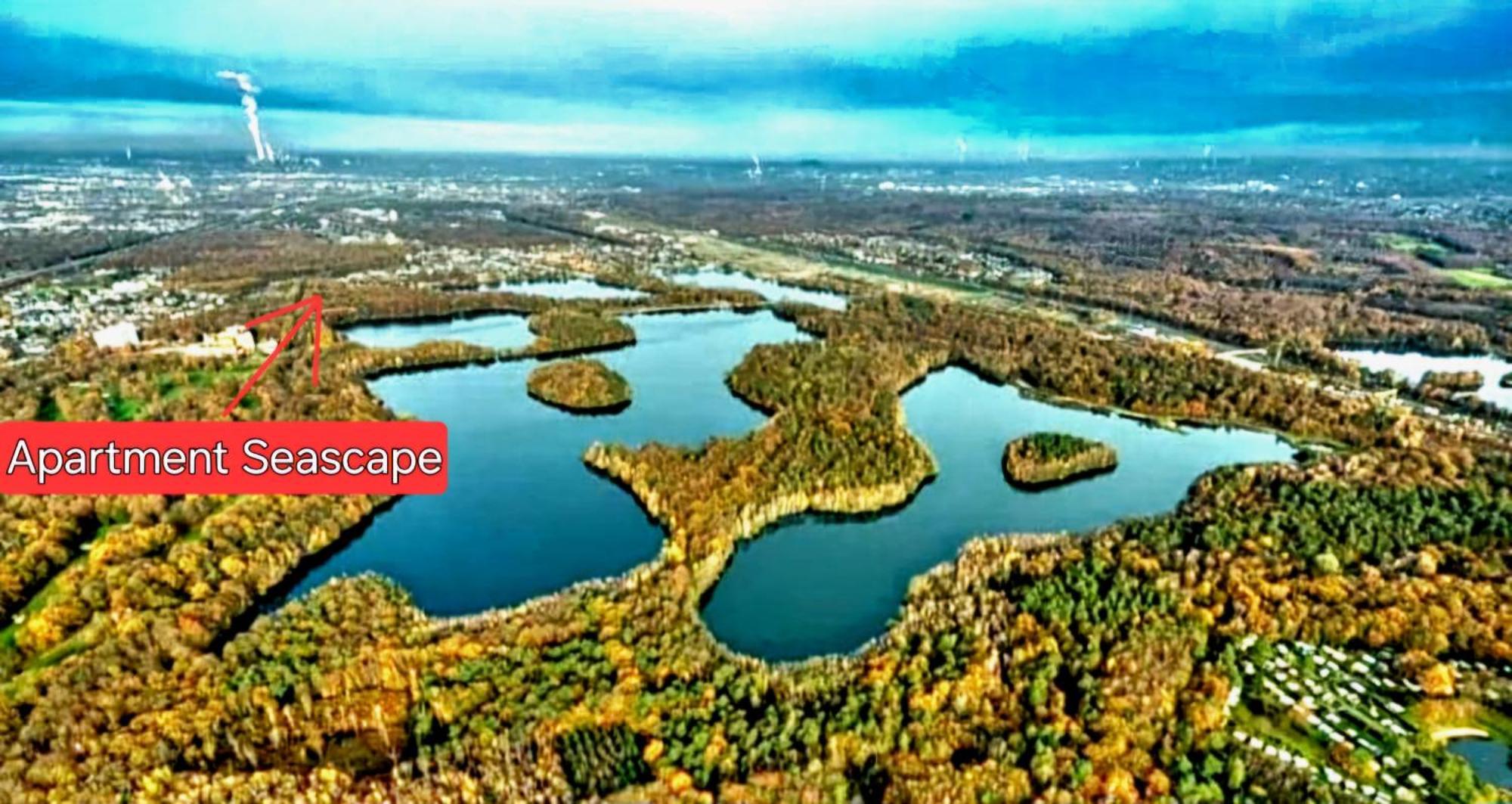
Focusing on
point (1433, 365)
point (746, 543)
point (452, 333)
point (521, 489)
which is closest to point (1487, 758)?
point (746, 543)

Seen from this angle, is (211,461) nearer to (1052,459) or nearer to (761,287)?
(1052,459)

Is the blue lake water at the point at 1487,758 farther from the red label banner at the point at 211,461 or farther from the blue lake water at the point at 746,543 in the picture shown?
the red label banner at the point at 211,461

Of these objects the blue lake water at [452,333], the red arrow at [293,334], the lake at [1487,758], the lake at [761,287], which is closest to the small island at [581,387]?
the blue lake water at [452,333]

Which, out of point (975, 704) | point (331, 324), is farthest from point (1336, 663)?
point (331, 324)

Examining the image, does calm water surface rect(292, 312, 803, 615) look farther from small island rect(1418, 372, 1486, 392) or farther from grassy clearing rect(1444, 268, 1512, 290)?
grassy clearing rect(1444, 268, 1512, 290)

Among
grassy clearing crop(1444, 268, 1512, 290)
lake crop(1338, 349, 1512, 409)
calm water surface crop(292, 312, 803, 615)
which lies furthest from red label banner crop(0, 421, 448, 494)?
grassy clearing crop(1444, 268, 1512, 290)

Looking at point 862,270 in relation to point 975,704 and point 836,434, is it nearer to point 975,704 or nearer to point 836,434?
point 836,434

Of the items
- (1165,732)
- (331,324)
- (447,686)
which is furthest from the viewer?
(331,324)
